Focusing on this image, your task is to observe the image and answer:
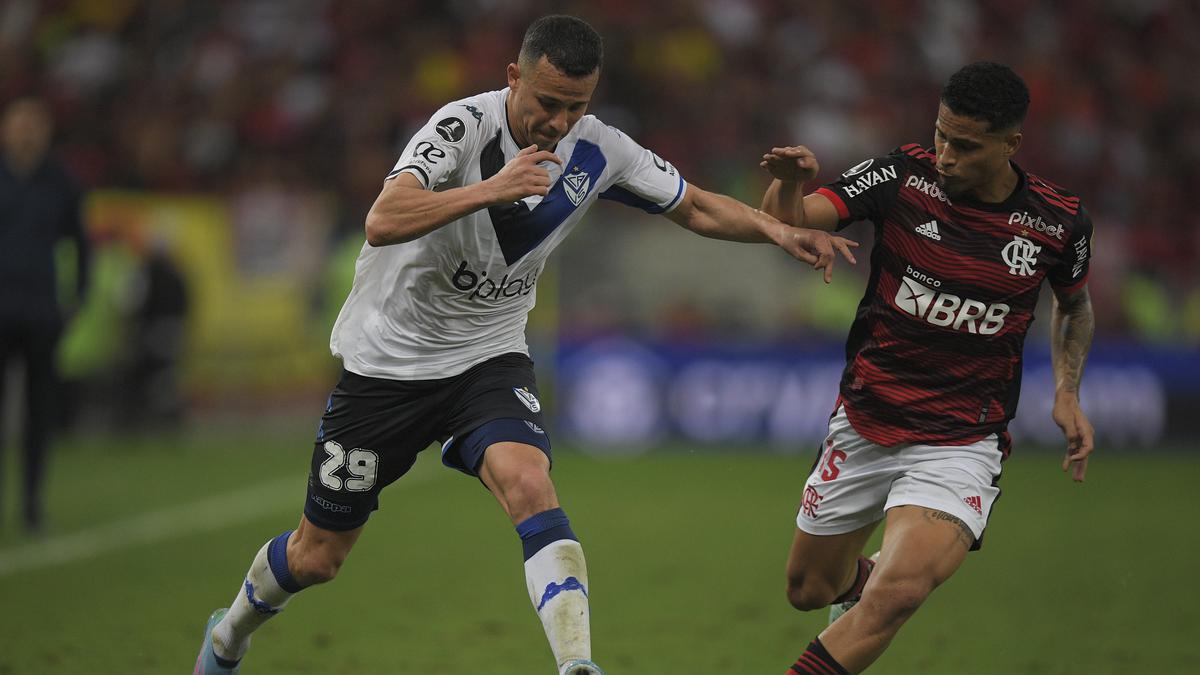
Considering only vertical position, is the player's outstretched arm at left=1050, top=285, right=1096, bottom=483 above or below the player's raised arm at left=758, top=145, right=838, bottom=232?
below

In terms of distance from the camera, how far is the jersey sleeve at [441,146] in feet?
16.5

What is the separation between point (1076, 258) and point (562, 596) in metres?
2.22

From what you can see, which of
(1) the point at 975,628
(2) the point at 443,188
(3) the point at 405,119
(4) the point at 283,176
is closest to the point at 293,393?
(4) the point at 283,176

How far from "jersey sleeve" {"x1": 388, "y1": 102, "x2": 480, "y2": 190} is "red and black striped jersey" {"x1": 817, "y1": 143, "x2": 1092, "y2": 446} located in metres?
1.34

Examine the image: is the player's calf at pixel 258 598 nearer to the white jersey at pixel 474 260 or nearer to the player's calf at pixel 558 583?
the white jersey at pixel 474 260

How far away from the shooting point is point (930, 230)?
5.35 m

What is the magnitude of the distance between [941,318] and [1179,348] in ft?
33.4

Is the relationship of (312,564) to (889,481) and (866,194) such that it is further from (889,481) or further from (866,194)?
(866,194)

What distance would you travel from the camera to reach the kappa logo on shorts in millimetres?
5445

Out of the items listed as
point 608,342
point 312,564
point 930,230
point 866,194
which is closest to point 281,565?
point 312,564

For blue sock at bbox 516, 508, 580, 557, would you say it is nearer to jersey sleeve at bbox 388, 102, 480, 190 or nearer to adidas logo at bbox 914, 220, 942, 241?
jersey sleeve at bbox 388, 102, 480, 190

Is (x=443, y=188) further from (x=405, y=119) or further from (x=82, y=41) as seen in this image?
(x=82, y=41)

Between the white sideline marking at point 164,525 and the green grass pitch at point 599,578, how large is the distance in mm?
32

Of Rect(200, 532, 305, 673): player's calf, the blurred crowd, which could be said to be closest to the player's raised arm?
Rect(200, 532, 305, 673): player's calf
